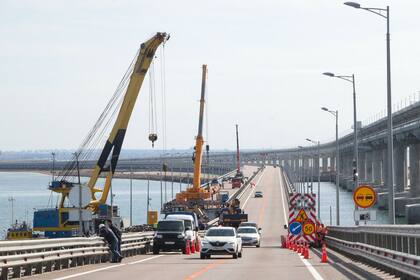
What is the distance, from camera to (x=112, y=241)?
38969mm

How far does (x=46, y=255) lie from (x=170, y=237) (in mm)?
20654

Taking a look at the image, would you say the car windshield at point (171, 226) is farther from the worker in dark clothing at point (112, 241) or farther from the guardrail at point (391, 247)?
the worker in dark clothing at point (112, 241)

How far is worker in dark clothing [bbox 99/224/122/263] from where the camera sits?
126 ft

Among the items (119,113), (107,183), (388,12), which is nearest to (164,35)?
(119,113)

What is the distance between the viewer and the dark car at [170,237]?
169 feet

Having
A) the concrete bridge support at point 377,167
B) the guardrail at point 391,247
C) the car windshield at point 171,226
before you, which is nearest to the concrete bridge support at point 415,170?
the concrete bridge support at point 377,167

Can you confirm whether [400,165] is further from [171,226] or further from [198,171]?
[171,226]

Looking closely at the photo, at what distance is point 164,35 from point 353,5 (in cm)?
4420

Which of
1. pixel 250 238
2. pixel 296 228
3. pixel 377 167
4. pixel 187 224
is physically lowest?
pixel 250 238

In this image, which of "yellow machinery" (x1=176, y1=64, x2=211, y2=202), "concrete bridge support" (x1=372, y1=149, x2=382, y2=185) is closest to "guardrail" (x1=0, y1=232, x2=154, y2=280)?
"yellow machinery" (x1=176, y1=64, x2=211, y2=202)

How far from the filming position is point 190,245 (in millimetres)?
53938

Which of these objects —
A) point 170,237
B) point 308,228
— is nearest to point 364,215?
point 308,228

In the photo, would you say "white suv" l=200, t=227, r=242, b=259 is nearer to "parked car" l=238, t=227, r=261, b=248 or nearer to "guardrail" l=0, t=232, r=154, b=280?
"guardrail" l=0, t=232, r=154, b=280

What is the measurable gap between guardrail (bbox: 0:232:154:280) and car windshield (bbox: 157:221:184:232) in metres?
11.0
